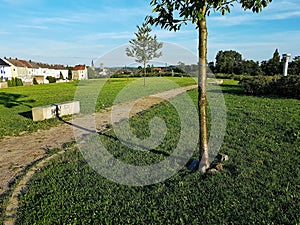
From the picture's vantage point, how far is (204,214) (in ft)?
9.96

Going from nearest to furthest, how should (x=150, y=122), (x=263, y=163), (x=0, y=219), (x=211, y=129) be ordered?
(x=0, y=219) < (x=263, y=163) < (x=211, y=129) < (x=150, y=122)

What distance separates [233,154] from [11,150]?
549 centimetres

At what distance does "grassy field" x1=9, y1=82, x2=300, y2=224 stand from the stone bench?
5049 millimetres

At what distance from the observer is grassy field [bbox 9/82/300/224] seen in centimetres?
304

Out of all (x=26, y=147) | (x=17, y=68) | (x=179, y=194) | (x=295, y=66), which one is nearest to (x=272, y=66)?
(x=295, y=66)

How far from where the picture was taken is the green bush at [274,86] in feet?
Answer: 46.5

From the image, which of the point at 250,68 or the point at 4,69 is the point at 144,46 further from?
the point at 4,69

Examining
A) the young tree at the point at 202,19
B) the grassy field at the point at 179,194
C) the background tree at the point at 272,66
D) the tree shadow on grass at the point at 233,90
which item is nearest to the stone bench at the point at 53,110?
the grassy field at the point at 179,194

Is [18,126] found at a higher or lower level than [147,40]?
lower

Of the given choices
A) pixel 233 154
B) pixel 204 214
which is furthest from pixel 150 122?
pixel 204 214

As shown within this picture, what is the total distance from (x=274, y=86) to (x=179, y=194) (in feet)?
48.5

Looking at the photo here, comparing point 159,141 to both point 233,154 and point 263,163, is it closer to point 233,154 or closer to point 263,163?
point 233,154

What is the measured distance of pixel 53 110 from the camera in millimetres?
10188

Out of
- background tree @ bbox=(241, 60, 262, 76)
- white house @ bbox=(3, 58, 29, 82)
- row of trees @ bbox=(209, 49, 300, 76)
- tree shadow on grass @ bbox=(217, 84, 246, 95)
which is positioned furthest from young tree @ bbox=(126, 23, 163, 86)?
white house @ bbox=(3, 58, 29, 82)
